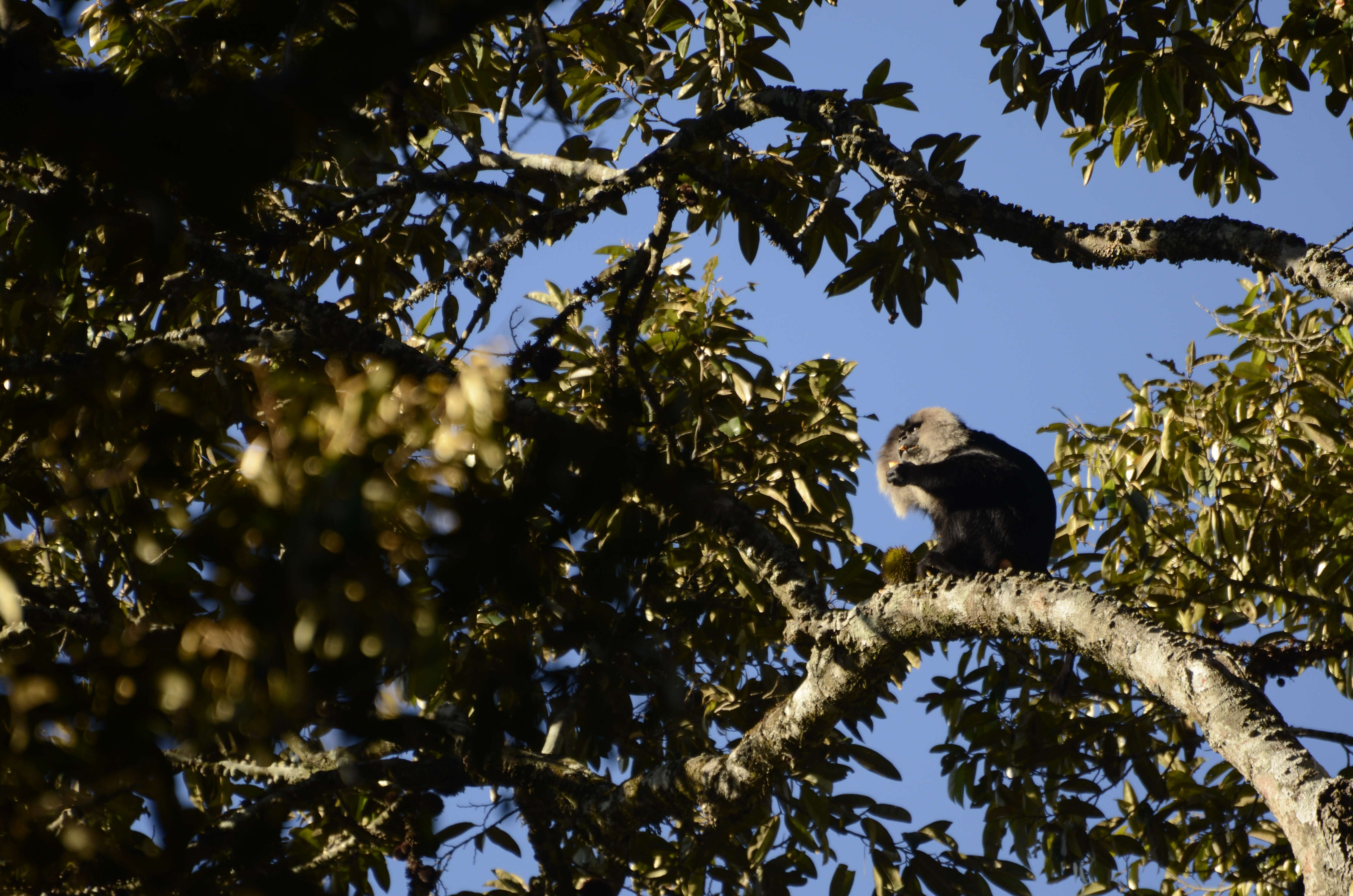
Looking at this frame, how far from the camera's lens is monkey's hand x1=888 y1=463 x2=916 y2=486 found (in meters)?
4.33

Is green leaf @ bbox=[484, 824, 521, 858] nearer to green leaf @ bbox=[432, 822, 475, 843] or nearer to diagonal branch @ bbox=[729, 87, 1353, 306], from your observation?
green leaf @ bbox=[432, 822, 475, 843]

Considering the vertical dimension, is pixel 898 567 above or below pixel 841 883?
above

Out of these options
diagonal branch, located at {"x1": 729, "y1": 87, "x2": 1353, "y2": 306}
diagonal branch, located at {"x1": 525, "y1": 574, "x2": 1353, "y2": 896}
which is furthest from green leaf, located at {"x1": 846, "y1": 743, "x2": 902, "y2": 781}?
diagonal branch, located at {"x1": 729, "y1": 87, "x2": 1353, "y2": 306}

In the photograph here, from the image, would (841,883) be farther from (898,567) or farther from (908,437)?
(908,437)

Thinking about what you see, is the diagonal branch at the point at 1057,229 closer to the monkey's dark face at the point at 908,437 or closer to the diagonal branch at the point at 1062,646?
the diagonal branch at the point at 1062,646

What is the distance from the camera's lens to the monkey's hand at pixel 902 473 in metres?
4.33

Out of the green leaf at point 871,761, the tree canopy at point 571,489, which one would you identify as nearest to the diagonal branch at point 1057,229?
the tree canopy at point 571,489

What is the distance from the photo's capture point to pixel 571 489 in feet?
4.42

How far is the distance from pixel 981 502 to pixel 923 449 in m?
0.69

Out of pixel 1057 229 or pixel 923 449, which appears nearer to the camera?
pixel 1057 229

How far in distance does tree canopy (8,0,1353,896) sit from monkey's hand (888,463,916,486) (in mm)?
649

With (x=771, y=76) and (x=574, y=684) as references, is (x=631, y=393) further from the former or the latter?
(x=771, y=76)

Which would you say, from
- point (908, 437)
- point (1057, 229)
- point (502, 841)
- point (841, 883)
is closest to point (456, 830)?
point (502, 841)

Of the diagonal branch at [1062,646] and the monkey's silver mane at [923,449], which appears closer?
the diagonal branch at [1062,646]
